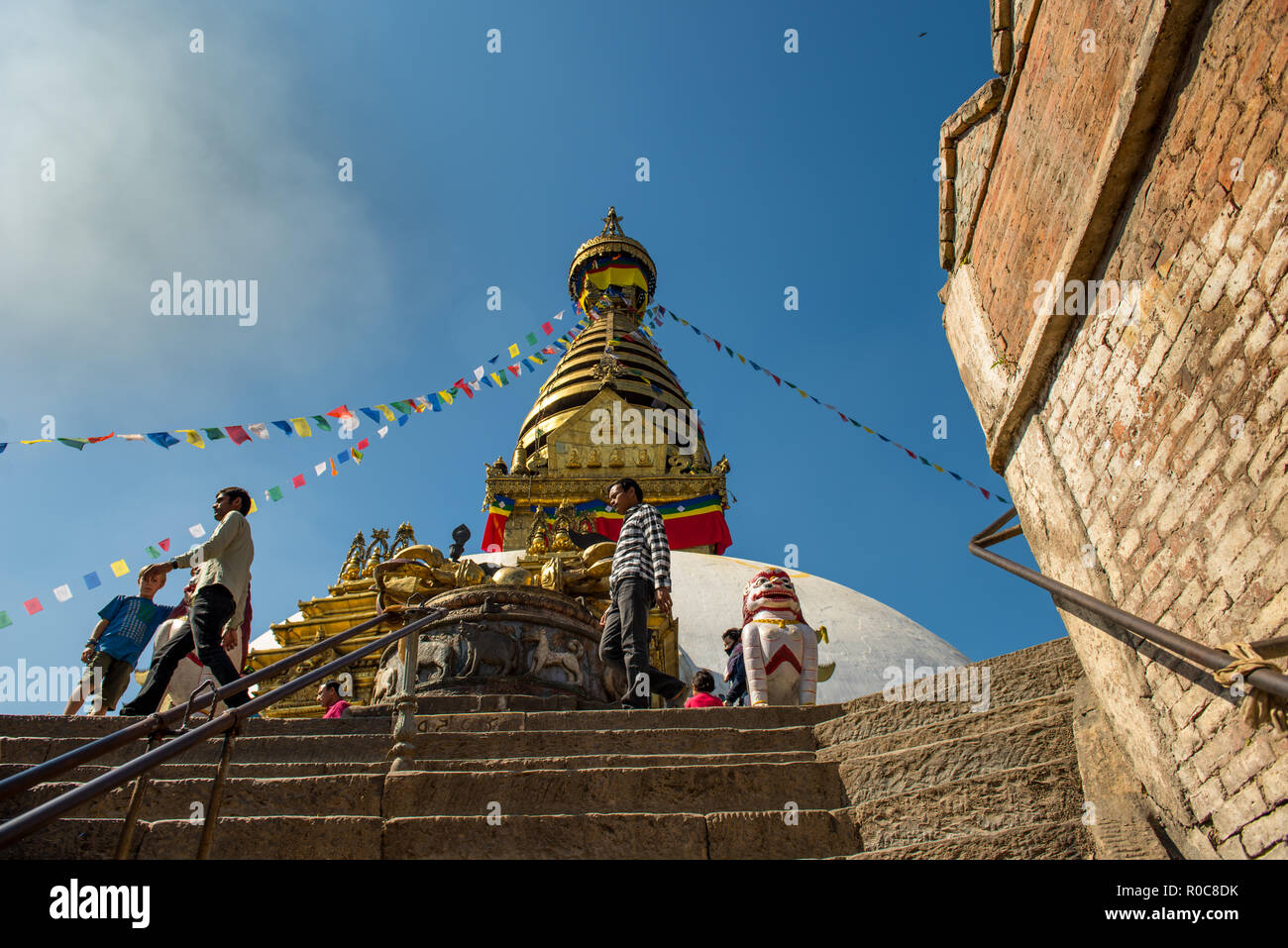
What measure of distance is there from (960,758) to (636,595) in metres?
2.48

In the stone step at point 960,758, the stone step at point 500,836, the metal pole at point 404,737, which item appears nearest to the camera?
the stone step at point 500,836

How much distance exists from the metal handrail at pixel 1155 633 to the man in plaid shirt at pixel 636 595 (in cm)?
191

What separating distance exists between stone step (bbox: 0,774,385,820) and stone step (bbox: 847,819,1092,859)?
206 cm

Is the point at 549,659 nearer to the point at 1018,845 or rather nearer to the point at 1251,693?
the point at 1018,845

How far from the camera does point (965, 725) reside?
3.69m

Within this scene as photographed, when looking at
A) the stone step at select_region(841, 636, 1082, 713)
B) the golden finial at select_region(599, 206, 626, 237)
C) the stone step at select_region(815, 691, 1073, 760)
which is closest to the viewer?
the stone step at select_region(815, 691, 1073, 760)

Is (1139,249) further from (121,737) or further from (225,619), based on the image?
(225,619)

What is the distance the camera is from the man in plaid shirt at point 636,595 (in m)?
5.31

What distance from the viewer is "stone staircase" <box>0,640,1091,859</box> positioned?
3.18 m

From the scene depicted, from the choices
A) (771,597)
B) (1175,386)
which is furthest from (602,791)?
(1175,386)

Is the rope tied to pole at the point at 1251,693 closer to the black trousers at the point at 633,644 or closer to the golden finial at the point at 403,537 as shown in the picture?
the black trousers at the point at 633,644

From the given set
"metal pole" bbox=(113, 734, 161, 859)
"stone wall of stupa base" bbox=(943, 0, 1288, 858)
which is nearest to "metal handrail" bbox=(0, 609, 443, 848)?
"metal pole" bbox=(113, 734, 161, 859)

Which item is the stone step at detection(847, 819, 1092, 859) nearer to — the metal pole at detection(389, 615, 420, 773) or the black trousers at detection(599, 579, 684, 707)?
the metal pole at detection(389, 615, 420, 773)

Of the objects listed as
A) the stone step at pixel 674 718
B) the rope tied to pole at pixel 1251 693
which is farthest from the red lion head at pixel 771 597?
the rope tied to pole at pixel 1251 693
